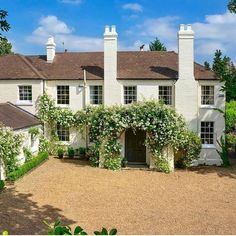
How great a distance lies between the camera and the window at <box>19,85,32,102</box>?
96.3 ft

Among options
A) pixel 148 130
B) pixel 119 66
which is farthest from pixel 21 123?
pixel 119 66

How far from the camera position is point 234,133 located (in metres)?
31.5

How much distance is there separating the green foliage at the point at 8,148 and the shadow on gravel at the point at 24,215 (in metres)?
3.61

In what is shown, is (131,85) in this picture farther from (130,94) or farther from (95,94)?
(95,94)

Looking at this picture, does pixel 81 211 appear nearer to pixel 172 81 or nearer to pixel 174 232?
pixel 174 232

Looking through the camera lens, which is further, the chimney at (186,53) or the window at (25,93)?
the window at (25,93)

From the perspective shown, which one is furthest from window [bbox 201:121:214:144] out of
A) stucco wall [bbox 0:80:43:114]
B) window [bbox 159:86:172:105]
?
stucco wall [bbox 0:80:43:114]

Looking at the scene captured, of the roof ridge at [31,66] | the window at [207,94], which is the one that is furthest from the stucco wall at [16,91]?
the window at [207,94]

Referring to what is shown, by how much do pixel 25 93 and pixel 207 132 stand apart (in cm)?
1556

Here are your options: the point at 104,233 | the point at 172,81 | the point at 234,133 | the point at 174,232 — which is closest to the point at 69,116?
the point at 172,81

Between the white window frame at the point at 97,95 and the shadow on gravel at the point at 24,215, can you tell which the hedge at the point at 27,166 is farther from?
the white window frame at the point at 97,95

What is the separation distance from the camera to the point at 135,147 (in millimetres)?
27594

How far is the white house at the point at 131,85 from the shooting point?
27.3m

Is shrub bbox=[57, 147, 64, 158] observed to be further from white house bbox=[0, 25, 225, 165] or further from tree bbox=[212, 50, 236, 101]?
tree bbox=[212, 50, 236, 101]
